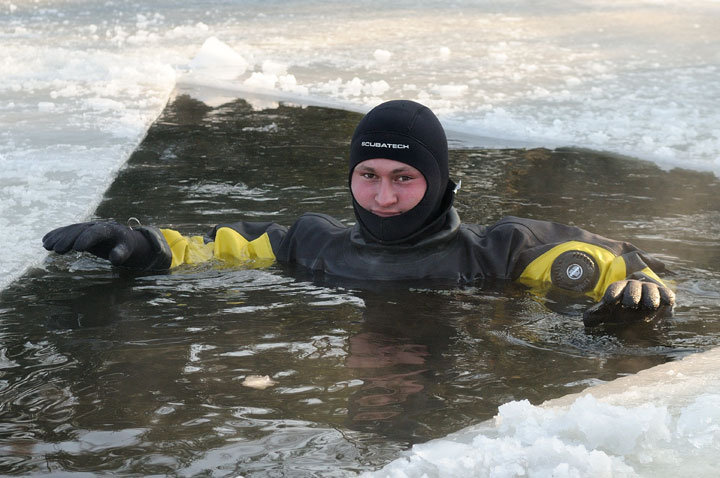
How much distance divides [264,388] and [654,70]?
7732mm

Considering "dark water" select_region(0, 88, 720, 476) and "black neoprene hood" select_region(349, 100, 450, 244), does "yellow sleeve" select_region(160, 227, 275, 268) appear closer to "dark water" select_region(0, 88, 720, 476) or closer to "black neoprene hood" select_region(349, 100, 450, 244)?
"dark water" select_region(0, 88, 720, 476)

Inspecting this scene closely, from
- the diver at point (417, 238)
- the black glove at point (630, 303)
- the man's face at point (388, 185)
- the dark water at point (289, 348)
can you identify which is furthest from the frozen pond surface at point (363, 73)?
the black glove at point (630, 303)

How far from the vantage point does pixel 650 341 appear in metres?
3.62

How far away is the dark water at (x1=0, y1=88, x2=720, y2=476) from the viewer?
8.87 ft

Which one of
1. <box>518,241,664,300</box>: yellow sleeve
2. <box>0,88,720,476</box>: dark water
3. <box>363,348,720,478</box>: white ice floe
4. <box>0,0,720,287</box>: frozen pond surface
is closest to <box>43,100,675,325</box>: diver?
<box>518,241,664,300</box>: yellow sleeve

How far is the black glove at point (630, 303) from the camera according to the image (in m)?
3.54

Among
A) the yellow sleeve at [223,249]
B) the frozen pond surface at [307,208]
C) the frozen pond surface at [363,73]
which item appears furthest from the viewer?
the frozen pond surface at [363,73]

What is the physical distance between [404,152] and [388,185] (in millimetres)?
155

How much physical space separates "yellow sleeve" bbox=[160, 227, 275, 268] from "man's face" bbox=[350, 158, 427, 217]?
695 mm

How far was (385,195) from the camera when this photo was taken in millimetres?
4195

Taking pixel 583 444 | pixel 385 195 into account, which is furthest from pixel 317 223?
pixel 583 444

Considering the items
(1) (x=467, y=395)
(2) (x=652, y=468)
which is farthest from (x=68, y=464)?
(2) (x=652, y=468)

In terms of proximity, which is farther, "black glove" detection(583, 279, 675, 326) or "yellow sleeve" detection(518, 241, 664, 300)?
"yellow sleeve" detection(518, 241, 664, 300)

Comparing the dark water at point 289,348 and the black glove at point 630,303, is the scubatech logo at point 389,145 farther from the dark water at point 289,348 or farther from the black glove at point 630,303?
the black glove at point 630,303
